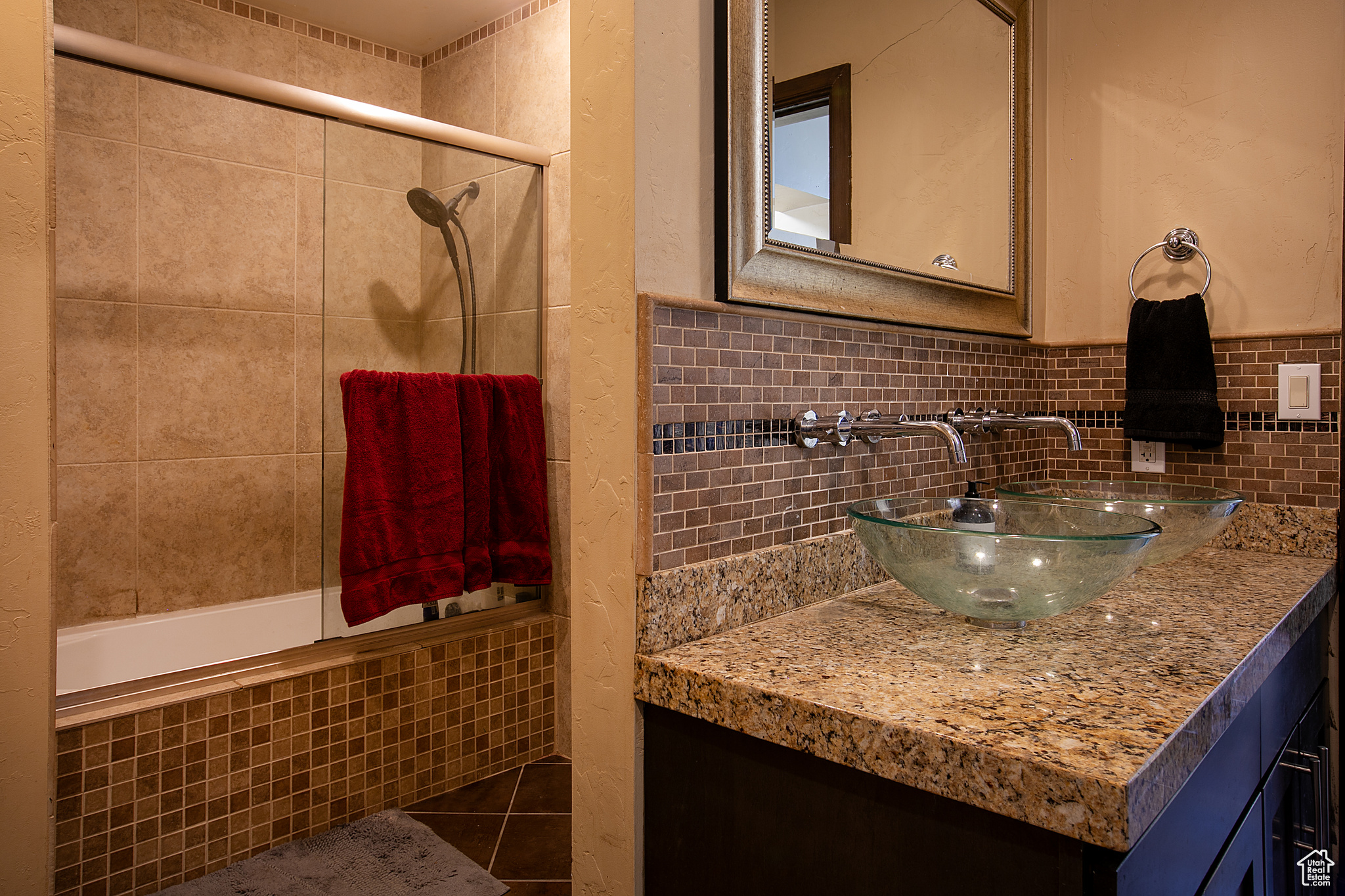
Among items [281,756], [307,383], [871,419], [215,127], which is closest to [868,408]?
[871,419]

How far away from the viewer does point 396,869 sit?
1713 millimetres

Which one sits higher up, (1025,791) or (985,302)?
(985,302)

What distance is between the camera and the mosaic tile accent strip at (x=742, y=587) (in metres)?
0.93

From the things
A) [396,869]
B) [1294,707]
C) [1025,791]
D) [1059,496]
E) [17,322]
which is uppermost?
[17,322]

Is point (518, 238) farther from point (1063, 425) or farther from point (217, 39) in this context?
point (1063, 425)

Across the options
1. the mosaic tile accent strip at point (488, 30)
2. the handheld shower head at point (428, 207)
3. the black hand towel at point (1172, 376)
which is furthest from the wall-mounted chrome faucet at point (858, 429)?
the mosaic tile accent strip at point (488, 30)

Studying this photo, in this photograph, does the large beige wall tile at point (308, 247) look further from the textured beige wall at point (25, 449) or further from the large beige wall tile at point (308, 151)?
the textured beige wall at point (25, 449)

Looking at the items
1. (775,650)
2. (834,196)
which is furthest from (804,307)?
(775,650)

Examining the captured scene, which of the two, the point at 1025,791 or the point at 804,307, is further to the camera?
the point at 804,307

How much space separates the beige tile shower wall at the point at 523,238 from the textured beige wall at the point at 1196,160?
1.16 meters

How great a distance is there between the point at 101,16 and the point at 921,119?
2158mm

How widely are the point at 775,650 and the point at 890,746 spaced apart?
23cm

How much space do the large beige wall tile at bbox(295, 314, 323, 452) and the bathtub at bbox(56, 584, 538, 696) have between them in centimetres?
48

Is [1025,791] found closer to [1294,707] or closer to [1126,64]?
[1294,707]
